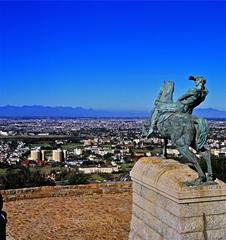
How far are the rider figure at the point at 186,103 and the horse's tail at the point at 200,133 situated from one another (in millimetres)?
246

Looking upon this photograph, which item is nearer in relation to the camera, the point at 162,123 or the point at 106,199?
the point at 162,123

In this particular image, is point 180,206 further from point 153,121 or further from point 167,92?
point 167,92

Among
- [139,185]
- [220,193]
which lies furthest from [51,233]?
[220,193]

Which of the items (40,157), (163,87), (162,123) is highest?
(163,87)

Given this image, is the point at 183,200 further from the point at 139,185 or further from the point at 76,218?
the point at 76,218

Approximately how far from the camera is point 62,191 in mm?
13086

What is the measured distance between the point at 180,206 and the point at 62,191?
717 cm

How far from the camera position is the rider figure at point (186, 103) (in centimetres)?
670

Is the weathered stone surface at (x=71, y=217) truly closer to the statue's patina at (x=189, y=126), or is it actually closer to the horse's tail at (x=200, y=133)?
the statue's patina at (x=189, y=126)

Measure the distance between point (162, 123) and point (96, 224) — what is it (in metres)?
3.60

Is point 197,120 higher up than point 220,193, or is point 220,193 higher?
point 197,120

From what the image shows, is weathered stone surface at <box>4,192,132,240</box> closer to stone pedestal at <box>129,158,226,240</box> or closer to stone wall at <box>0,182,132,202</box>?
stone wall at <box>0,182,132,202</box>

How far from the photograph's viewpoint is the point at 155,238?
7051 mm

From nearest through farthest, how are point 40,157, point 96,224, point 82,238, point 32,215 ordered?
point 82,238, point 96,224, point 32,215, point 40,157
